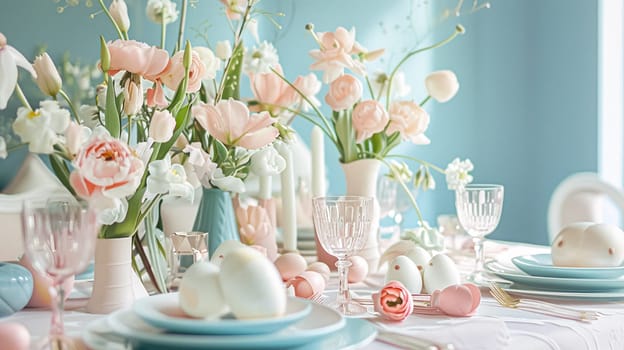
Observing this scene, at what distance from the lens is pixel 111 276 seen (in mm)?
1031

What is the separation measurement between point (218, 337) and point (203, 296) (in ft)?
0.19

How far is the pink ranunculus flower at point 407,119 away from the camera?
4.77 feet

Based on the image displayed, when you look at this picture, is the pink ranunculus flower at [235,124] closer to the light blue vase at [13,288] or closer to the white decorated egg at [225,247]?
the white decorated egg at [225,247]

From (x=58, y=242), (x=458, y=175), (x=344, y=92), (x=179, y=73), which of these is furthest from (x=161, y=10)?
(x=458, y=175)

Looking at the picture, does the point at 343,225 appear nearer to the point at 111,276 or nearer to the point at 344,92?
the point at 111,276

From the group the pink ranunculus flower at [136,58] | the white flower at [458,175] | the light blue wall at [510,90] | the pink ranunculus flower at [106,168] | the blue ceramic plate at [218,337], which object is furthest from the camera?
the light blue wall at [510,90]

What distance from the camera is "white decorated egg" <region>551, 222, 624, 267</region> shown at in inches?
47.1

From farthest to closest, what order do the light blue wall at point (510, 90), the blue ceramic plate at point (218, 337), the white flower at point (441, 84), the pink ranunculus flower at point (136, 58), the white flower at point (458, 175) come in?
the light blue wall at point (510, 90), the white flower at point (458, 175), the white flower at point (441, 84), the pink ranunculus flower at point (136, 58), the blue ceramic plate at point (218, 337)

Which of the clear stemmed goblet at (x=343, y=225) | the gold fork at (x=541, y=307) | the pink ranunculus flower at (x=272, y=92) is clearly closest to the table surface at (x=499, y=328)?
the gold fork at (x=541, y=307)

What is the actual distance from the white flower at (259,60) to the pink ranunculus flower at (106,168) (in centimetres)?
60

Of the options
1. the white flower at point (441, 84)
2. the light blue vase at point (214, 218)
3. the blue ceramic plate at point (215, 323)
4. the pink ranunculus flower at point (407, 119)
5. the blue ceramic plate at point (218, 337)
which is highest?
the white flower at point (441, 84)

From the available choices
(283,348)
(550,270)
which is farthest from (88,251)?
(550,270)

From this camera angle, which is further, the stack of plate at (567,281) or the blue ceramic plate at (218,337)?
the stack of plate at (567,281)

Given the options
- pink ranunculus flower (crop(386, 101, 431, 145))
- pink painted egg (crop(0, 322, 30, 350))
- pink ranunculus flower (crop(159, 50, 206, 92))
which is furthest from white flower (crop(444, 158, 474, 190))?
pink painted egg (crop(0, 322, 30, 350))
